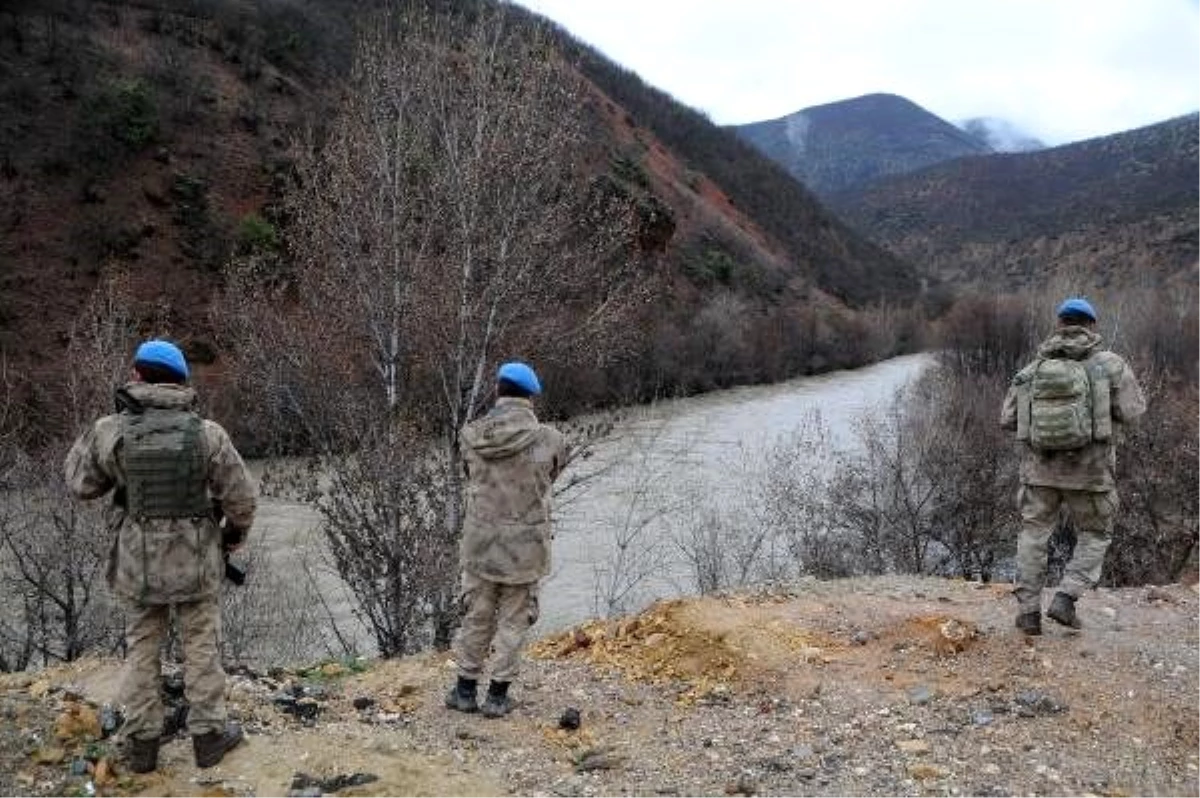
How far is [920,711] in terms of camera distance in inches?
229

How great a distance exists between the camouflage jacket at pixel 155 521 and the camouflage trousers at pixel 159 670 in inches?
5.7

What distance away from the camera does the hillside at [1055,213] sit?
7038 cm

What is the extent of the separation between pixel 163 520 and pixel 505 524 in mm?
1756

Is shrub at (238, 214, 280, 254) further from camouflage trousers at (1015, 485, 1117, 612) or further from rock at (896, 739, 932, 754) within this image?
rock at (896, 739, 932, 754)

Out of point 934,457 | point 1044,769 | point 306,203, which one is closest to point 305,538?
point 306,203

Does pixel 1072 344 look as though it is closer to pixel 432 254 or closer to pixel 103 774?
pixel 103 774

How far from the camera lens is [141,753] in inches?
193

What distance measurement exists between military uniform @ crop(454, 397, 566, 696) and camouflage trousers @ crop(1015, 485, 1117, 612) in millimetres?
3210

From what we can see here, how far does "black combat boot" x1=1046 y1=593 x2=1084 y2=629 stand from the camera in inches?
267

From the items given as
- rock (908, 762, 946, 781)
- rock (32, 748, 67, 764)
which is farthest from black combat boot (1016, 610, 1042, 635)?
rock (32, 748, 67, 764)

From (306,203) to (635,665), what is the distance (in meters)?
8.43

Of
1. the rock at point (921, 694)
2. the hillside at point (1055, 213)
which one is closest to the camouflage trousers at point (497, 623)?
the rock at point (921, 694)

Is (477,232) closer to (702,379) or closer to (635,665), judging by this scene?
(635,665)

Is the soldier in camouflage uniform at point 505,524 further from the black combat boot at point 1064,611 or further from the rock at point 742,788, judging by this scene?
the black combat boot at point 1064,611
